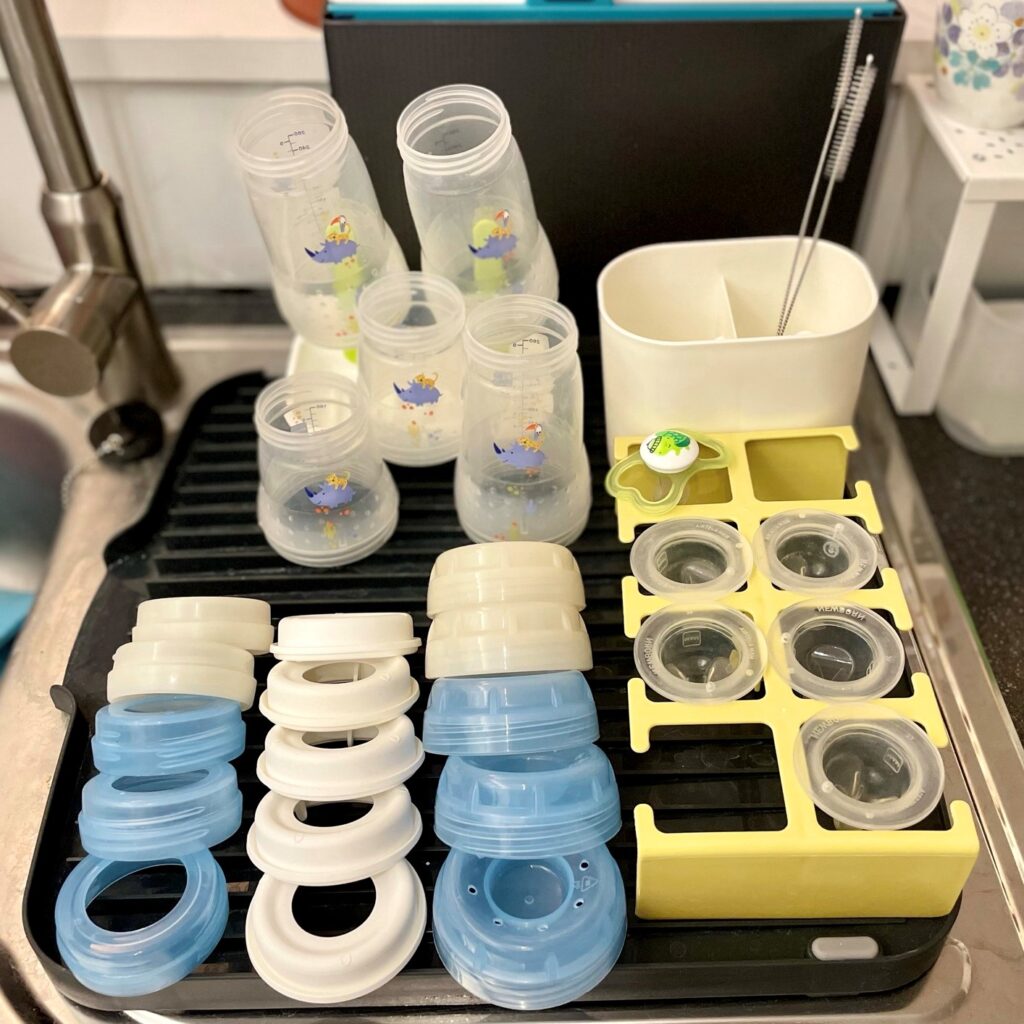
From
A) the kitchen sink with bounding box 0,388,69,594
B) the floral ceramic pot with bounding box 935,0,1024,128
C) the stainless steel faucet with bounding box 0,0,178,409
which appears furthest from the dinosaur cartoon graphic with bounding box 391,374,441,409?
the floral ceramic pot with bounding box 935,0,1024,128

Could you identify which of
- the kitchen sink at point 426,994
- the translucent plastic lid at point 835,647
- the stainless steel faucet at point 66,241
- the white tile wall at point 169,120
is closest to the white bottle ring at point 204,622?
the kitchen sink at point 426,994

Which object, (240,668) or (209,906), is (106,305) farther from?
(209,906)

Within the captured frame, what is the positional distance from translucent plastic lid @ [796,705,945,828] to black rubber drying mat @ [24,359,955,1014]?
4 cm

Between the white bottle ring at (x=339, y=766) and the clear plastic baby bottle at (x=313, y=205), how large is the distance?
327 mm

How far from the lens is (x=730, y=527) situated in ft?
2.32

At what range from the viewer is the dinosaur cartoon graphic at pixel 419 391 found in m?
0.78

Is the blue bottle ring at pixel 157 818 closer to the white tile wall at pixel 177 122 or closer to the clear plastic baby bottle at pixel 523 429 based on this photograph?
the clear plastic baby bottle at pixel 523 429

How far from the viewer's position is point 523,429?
2.45 feet

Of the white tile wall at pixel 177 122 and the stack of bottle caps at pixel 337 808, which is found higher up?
the white tile wall at pixel 177 122

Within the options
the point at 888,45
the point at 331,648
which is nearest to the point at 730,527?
the point at 331,648

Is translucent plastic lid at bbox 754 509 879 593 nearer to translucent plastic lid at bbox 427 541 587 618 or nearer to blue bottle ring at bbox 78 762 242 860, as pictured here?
translucent plastic lid at bbox 427 541 587 618

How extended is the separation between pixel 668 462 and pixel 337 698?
27 centimetres

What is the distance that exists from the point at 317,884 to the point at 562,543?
0.29 m

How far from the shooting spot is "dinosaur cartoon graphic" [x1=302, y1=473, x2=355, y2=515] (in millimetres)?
762
